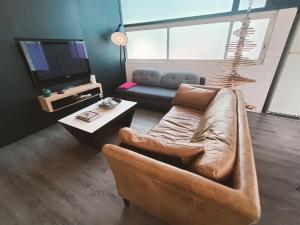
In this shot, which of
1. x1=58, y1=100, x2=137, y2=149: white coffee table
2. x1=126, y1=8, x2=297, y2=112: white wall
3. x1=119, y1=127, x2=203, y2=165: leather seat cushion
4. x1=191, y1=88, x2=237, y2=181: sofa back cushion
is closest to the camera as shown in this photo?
x1=191, y1=88, x2=237, y2=181: sofa back cushion

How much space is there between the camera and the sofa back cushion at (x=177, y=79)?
3.10 metres

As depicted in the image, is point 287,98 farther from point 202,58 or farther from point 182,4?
point 182,4

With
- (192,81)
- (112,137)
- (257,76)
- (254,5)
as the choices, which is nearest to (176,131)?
(112,137)

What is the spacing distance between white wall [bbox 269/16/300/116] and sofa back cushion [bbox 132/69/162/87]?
2375 millimetres

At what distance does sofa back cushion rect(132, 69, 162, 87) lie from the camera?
3.49m

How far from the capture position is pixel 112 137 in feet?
7.60

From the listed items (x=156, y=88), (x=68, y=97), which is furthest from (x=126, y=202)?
(x=156, y=88)

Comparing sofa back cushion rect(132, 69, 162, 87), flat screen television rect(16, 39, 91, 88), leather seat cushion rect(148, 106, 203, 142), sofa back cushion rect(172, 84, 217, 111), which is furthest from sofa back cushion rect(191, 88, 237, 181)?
flat screen television rect(16, 39, 91, 88)

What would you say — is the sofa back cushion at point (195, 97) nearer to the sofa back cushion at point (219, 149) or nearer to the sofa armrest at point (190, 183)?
the sofa back cushion at point (219, 149)

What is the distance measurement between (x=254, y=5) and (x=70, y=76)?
11.7ft

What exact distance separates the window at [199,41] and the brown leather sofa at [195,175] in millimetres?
2298

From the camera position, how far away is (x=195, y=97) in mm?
2195

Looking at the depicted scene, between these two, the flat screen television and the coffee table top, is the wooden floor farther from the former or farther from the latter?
the flat screen television

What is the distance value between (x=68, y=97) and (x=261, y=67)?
3.69m
